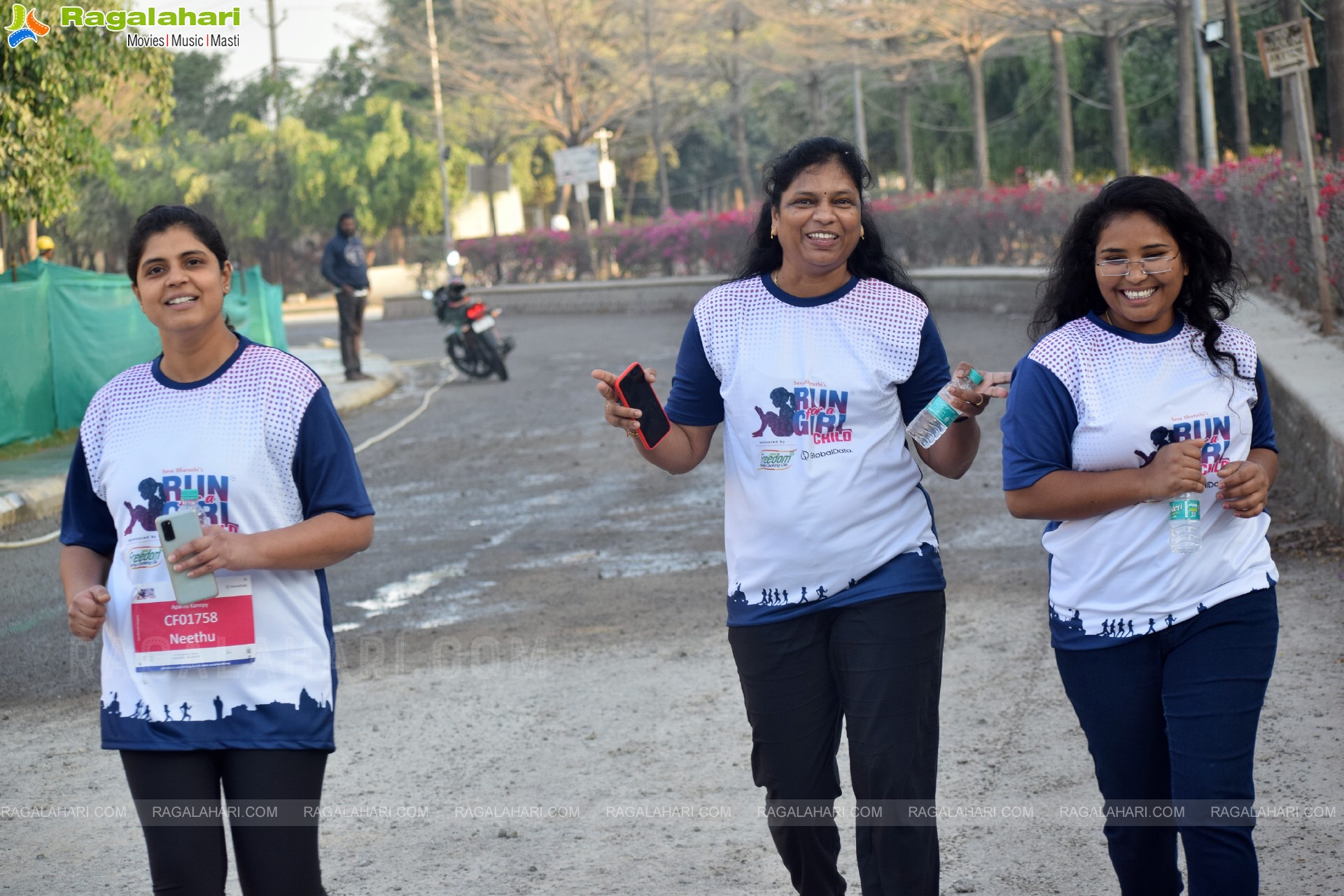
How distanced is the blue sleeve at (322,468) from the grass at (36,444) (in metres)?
10.2

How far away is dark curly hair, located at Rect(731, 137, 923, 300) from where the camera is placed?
3.56 m

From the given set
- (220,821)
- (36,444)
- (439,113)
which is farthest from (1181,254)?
(439,113)

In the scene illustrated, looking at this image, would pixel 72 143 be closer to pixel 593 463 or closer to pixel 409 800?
pixel 593 463

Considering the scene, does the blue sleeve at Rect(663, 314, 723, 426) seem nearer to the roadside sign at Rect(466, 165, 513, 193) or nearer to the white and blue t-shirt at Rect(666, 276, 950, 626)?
the white and blue t-shirt at Rect(666, 276, 950, 626)

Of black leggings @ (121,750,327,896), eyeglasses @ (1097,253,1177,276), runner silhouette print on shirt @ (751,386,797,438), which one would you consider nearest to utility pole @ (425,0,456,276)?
runner silhouette print on shirt @ (751,386,797,438)

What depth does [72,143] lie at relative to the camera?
13.9m

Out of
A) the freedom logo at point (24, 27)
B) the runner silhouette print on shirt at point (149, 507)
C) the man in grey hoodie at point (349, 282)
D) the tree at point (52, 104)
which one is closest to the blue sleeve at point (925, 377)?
the runner silhouette print on shirt at point (149, 507)

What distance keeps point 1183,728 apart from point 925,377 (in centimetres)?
95

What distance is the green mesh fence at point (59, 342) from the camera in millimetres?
13562

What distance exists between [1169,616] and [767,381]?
3.23ft

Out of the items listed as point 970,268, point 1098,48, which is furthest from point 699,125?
point 970,268

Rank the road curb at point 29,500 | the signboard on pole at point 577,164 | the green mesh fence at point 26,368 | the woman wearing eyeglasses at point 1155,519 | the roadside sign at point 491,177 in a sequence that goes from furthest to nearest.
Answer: the roadside sign at point 491,177
the signboard on pole at point 577,164
the green mesh fence at point 26,368
the road curb at point 29,500
the woman wearing eyeglasses at point 1155,519

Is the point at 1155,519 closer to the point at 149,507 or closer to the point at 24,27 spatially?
the point at 149,507

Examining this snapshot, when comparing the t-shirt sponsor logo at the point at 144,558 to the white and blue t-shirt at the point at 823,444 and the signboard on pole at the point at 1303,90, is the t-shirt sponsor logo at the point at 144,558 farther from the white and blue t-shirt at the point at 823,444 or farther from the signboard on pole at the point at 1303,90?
the signboard on pole at the point at 1303,90
